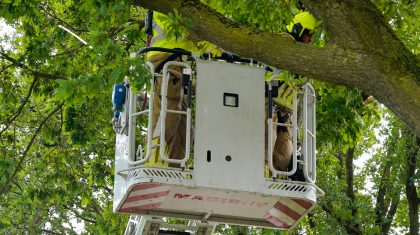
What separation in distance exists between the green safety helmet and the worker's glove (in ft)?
2.22

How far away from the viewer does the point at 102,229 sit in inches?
645

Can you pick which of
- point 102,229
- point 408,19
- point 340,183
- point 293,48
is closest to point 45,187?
point 102,229

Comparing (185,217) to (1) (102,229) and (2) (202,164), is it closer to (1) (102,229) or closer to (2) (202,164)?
(2) (202,164)

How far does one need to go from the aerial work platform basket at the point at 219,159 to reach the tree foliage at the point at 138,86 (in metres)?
0.47

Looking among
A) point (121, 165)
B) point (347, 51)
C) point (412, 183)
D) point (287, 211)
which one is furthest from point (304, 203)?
point (412, 183)

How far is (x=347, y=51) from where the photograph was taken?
7520 mm

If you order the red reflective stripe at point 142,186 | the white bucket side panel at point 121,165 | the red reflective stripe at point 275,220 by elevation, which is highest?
the white bucket side panel at point 121,165

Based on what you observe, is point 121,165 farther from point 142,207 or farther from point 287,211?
point 287,211

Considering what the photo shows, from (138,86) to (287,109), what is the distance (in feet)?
5.64

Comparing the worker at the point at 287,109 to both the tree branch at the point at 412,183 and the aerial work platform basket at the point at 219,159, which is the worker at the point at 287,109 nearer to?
the aerial work platform basket at the point at 219,159

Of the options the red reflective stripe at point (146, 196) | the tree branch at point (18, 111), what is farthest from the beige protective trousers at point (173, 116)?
the tree branch at point (18, 111)

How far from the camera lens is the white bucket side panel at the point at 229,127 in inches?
342

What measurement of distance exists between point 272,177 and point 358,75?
1704 mm

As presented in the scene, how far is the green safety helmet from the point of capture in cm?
978
